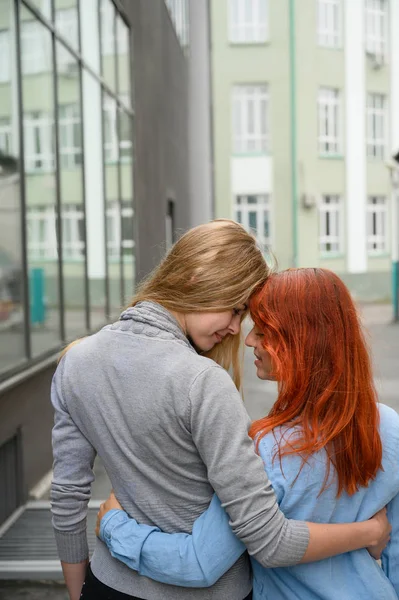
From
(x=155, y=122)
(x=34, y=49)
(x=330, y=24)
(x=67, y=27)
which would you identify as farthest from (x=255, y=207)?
(x=34, y=49)

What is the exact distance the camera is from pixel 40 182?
649cm

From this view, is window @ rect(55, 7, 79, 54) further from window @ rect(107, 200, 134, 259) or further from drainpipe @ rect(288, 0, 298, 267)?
drainpipe @ rect(288, 0, 298, 267)

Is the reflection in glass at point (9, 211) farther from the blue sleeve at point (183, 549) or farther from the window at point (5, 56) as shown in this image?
the blue sleeve at point (183, 549)

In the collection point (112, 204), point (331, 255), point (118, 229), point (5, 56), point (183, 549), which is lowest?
point (331, 255)

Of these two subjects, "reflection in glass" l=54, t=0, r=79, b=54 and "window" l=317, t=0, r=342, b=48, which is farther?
"window" l=317, t=0, r=342, b=48

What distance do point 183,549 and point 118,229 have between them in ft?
28.7

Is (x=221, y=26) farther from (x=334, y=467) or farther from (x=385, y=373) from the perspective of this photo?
(x=334, y=467)

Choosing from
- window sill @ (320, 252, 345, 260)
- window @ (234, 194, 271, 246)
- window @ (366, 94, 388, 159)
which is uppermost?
window @ (366, 94, 388, 159)

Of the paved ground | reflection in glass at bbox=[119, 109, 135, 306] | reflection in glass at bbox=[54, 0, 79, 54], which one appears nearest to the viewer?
the paved ground

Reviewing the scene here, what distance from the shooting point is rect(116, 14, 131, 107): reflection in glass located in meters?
10.2

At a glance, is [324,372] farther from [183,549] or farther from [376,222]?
[376,222]

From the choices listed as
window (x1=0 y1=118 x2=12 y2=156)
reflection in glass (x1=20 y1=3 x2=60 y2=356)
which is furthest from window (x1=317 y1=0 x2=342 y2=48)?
window (x1=0 y1=118 x2=12 y2=156)

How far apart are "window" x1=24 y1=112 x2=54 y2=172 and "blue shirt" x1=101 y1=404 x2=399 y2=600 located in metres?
4.71

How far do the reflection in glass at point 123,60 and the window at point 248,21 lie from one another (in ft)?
60.5
